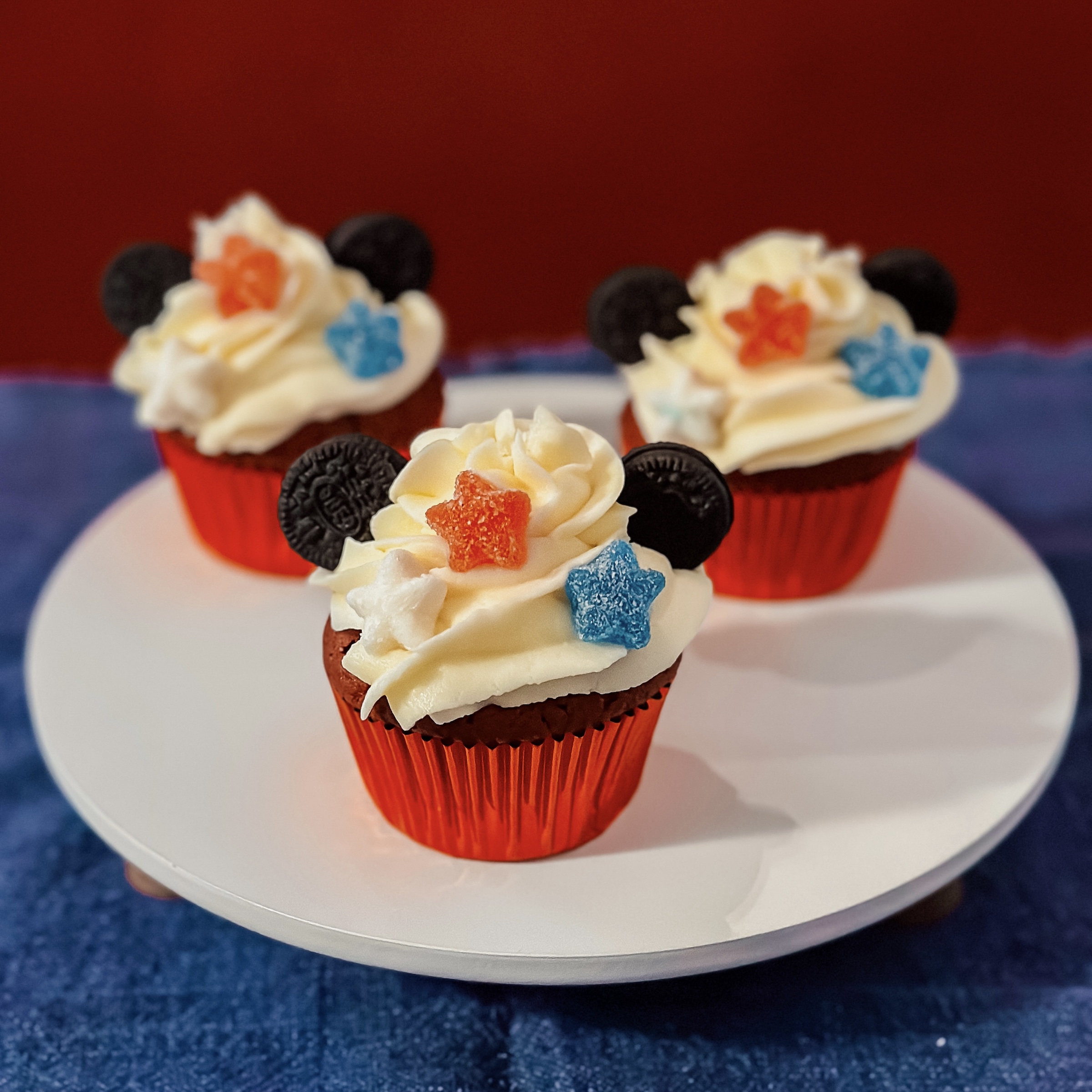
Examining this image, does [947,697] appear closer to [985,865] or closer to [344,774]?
[985,865]

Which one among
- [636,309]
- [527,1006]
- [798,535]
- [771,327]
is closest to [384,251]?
[636,309]

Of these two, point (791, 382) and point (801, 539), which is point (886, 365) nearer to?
point (791, 382)

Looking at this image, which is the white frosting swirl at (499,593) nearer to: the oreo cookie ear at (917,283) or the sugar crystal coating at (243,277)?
the sugar crystal coating at (243,277)

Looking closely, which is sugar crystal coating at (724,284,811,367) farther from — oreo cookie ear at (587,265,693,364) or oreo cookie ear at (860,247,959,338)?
oreo cookie ear at (860,247,959,338)

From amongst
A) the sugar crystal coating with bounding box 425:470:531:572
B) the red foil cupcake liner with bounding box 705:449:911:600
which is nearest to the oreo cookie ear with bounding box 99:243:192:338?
the sugar crystal coating with bounding box 425:470:531:572

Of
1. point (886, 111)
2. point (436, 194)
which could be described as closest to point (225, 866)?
point (436, 194)
